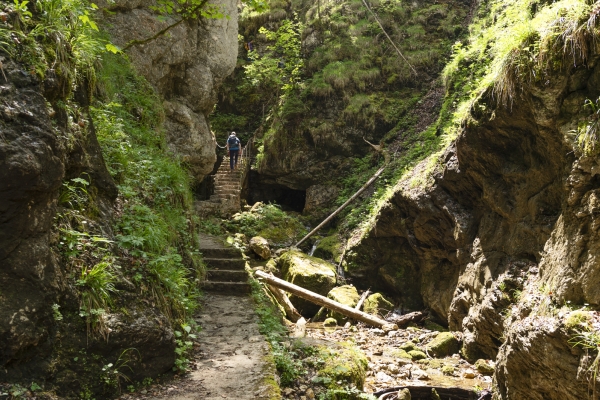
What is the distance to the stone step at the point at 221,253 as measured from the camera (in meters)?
9.12

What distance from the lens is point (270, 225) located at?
1569 centimetres

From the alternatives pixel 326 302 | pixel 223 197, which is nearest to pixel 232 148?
pixel 223 197

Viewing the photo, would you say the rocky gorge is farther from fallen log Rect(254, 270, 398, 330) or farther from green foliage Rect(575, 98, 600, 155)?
fallen log Rect(254, 270, 398, 330)

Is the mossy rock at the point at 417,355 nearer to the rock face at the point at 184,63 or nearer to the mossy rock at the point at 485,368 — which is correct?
the mossy rock at the point at 485,368

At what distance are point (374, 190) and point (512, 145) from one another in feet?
27.7

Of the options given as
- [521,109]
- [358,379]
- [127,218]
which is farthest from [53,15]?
[521,109]

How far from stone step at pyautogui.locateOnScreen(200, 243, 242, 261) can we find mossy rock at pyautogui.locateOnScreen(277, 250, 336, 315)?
2.97 meters

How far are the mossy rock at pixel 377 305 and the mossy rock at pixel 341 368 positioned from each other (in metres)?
4.82

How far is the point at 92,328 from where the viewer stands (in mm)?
3561

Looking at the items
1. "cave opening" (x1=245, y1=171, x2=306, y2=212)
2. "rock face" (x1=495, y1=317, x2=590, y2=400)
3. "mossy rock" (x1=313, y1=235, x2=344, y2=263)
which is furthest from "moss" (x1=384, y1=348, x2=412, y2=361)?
"cave opening" (x1=245, y1=171, x2=306, y2=212)

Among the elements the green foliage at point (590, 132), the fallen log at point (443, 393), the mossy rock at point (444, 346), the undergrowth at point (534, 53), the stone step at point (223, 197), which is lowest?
the fallen log at point (443, 393)

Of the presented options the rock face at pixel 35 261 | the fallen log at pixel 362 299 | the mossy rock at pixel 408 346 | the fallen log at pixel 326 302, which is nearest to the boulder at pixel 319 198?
the fallen log at pixel 362 299

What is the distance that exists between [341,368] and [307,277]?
603 centimetres

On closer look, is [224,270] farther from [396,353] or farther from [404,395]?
[404,395]
